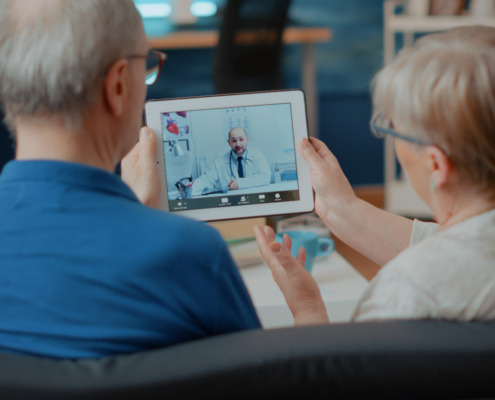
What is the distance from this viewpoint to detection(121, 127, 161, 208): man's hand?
3.24 feet

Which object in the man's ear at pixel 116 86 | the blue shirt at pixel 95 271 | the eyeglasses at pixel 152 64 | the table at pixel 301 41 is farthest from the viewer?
the table at pixel 301 41

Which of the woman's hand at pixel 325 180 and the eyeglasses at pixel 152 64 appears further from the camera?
the woman's hand at pixel 325 180

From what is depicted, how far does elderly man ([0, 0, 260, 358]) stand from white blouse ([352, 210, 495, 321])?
0.51ft

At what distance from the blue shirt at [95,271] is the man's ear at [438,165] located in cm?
27

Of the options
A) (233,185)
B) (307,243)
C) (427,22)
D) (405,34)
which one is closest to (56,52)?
(233,185)

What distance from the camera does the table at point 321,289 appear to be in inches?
41.1

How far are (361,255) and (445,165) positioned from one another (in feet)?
7.57

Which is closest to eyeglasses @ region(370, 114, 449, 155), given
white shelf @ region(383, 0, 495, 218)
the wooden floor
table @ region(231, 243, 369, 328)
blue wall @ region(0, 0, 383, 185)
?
table @ region(231, 243, 369, 328)

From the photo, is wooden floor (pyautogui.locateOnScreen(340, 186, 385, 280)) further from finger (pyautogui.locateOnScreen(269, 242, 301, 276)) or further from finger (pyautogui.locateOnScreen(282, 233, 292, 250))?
finger (pyautogui.locateOnScreen(269, 242, 301, 276))

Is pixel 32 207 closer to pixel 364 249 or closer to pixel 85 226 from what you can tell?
pixel 85 226

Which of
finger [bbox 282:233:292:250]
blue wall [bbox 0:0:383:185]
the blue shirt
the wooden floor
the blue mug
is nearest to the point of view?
the blue shirt

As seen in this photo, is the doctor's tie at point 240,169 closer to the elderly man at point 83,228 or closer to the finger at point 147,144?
the finger at point 147,144

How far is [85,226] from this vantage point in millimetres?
576

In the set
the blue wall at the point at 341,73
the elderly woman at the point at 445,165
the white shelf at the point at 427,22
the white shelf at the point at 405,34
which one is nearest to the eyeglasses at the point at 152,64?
the elderly woman at the point at 445,165
